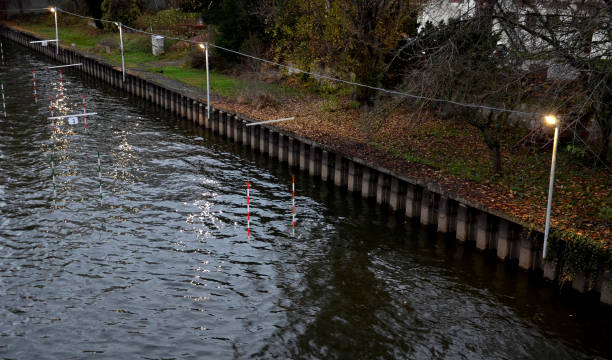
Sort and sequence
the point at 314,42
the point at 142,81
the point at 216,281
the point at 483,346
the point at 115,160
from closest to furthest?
the point at 483,346 → the point at 216,281 → the point at 115,160 → the point at 314,42 → the point at 142,81

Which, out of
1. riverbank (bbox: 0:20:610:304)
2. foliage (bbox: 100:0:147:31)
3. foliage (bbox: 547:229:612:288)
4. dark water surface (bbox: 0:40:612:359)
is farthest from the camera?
foliage (bbox: 100:0:147:31)

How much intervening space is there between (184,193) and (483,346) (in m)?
15.8

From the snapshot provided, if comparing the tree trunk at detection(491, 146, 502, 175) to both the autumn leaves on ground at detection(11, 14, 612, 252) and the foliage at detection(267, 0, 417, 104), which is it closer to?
the autumn leaves on ground at detection(11, 14, 612, 252)

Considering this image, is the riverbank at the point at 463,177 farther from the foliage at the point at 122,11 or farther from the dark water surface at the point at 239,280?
the foliage at the point at 122,11

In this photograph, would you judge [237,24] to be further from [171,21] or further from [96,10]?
[96,10]

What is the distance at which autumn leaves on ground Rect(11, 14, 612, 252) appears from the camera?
2242 centimetres

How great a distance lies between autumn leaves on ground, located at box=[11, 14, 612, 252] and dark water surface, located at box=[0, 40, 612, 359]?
230cm

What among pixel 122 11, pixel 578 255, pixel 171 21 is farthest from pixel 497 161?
pixel 122 11

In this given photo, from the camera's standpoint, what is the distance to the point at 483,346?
1731 centimetres

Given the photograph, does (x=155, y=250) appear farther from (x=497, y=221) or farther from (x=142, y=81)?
(x=142, y=81)

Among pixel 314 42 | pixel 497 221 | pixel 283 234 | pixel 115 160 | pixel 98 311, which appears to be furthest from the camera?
pixel 314 42

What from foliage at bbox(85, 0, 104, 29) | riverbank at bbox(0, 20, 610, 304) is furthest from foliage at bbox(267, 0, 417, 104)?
foliage at bbox(85, 0, 104, 29)

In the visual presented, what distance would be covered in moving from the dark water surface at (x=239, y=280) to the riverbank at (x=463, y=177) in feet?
5.80

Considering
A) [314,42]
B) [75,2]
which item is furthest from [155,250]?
[75,2]
